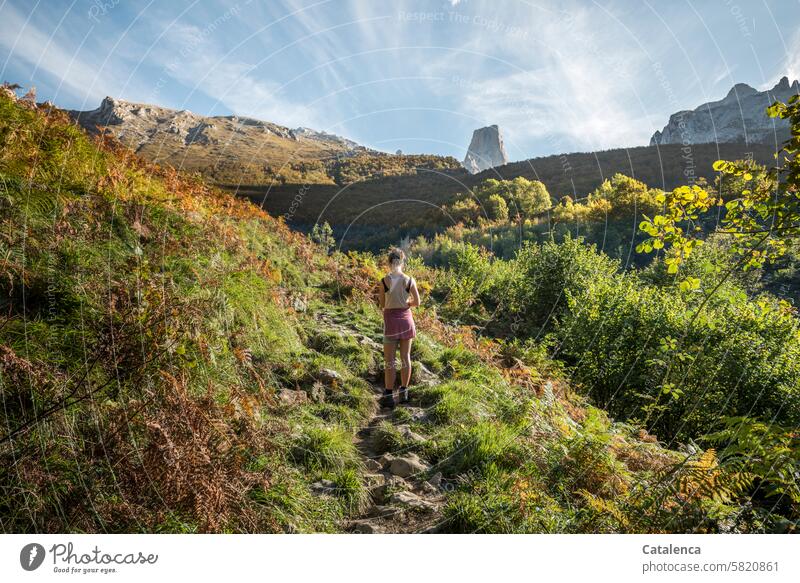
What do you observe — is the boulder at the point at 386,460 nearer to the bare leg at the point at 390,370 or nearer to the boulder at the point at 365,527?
the boulder at the point at 365,527

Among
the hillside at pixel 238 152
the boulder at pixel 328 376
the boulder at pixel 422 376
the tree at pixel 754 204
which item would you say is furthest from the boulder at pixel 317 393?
the hillside at pixel 238 152

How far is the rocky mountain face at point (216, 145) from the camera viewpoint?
36.4 meters

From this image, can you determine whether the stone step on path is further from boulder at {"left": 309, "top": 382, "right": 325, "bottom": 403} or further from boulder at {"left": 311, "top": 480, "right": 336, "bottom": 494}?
boulder at {"left": 309, "top": 382, "right": 325, "bottom": 403}

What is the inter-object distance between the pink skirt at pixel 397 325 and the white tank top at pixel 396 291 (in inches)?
3.6

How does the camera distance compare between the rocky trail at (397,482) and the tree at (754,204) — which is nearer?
the tree at (754,204)

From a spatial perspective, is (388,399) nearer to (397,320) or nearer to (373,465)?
(397,320)

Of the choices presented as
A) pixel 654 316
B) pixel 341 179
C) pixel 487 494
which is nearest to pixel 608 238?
pixel 654 316

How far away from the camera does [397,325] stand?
545cm

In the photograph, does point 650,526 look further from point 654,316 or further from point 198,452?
point 654,316

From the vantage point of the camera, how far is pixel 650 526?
2594 millimetres

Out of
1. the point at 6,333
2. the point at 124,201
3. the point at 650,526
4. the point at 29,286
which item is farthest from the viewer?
the point at 124,201

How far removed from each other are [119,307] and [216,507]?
6.49 feet

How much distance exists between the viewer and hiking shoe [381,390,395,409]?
16.9 feet

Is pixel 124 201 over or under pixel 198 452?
over
